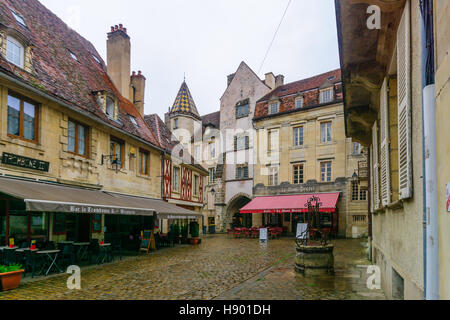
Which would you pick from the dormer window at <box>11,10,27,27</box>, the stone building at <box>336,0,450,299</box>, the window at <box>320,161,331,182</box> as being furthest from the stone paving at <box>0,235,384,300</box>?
the window at <box>320,161,331,182</box>

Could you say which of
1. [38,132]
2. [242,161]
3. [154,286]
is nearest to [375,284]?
[154,286]

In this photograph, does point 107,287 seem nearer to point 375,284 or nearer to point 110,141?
point 375,284

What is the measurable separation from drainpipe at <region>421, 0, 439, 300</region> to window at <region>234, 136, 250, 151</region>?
92.6 feet

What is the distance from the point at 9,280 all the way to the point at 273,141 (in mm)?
23405

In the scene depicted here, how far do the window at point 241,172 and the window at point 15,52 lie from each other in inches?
884

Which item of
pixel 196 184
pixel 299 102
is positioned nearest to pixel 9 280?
pixel 196 184

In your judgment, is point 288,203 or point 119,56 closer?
point 119,56

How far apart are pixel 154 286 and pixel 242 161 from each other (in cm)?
2386

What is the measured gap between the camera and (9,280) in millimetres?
6832

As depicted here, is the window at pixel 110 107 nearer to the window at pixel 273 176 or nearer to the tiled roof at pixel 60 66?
the tiled roof at pixel 60 66

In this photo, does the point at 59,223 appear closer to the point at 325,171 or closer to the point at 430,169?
the point at 430,169

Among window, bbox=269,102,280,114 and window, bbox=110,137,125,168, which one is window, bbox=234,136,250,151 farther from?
window, bbox=110,137,125,168

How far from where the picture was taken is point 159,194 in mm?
17578

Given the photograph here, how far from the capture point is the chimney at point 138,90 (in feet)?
61.8
